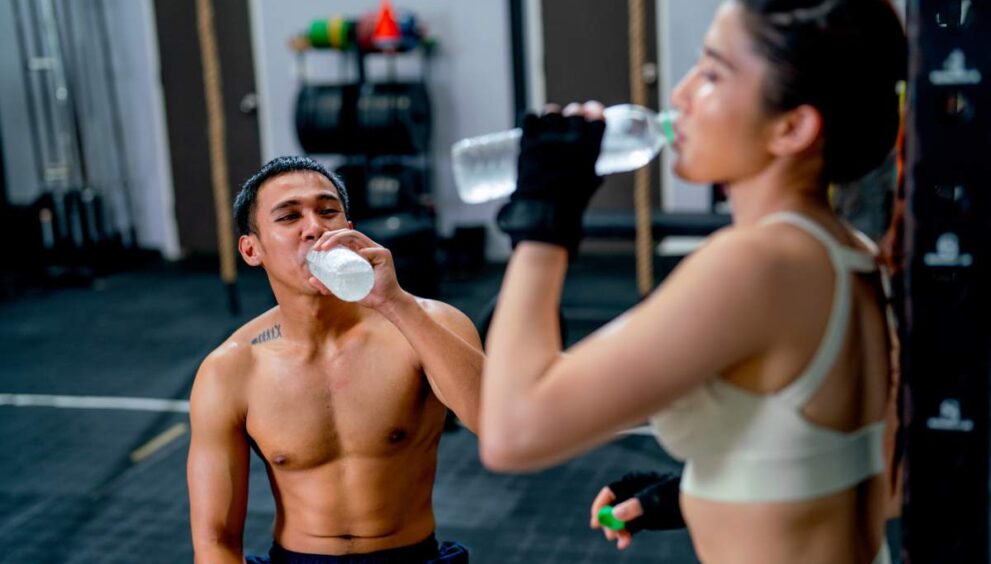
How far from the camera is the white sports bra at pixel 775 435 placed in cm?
104

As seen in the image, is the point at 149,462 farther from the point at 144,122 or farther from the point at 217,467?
the point at 144,122

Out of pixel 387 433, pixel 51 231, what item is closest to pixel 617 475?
pixel 387 433

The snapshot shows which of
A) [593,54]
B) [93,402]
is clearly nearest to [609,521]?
[93,402]

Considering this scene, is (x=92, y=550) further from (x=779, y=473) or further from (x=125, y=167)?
(x=125, y=167)

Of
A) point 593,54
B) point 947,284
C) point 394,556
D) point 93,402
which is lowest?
point 93,402

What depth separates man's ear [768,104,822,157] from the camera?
3.39 feet

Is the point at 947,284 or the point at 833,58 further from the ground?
the point at 833,58

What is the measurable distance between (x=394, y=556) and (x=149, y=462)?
8.99 feet

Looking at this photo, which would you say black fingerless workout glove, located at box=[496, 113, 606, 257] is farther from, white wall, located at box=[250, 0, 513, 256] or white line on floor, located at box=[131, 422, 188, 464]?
white wall, located at box=[250, 0, 513, 256]

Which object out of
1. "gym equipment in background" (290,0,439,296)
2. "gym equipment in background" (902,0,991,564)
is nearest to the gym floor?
"gym equipment in background" (290,0,439,296)

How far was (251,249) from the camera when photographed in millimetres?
2086

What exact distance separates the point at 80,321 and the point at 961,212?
21.7 ft

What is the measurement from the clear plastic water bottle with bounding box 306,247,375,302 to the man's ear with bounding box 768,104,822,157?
869mm

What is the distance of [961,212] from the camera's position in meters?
1.23
